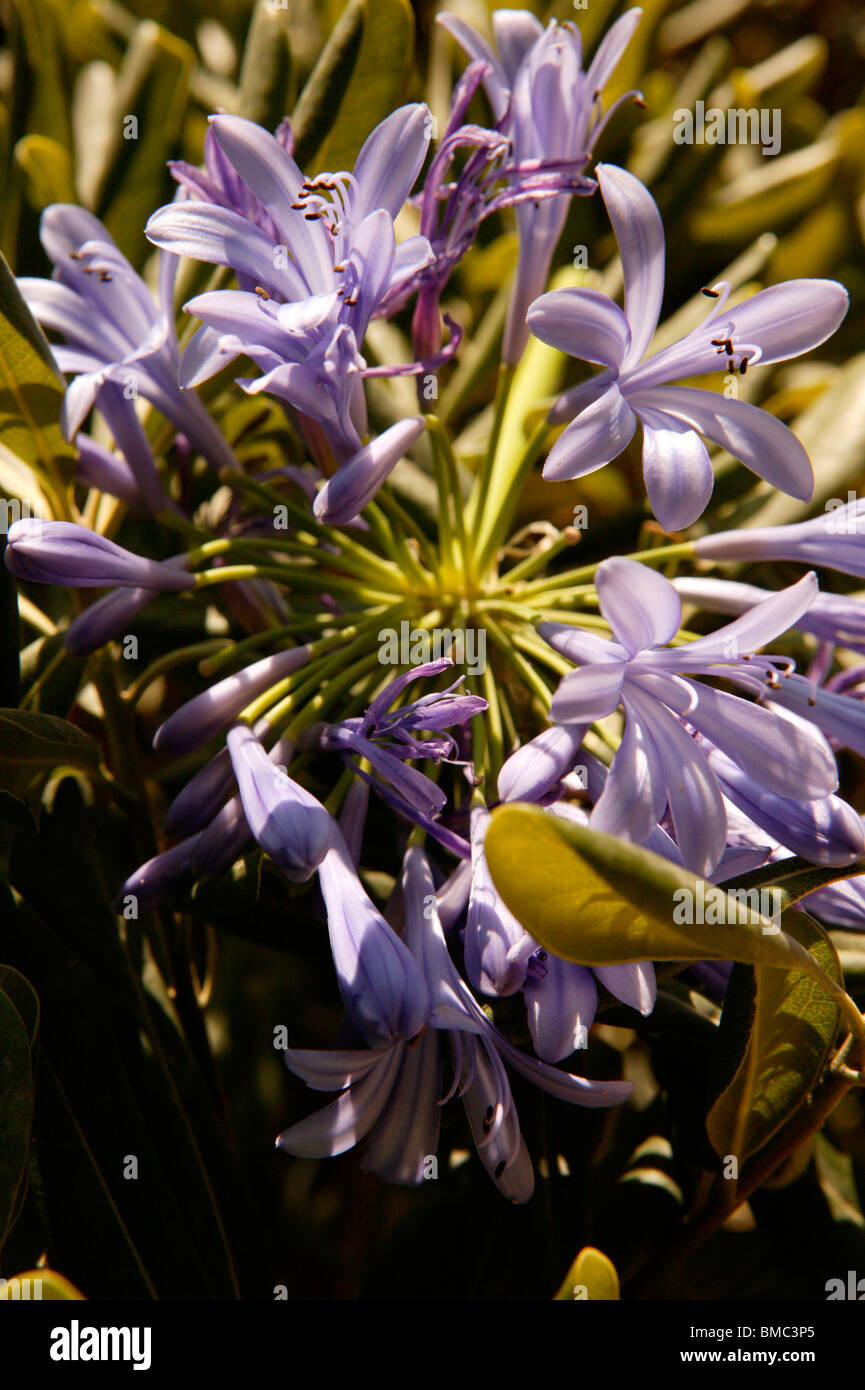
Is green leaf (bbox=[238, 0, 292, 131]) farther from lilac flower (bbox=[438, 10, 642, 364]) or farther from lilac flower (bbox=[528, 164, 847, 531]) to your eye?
lilac flower (bbox=[528, 164, 847, 531])

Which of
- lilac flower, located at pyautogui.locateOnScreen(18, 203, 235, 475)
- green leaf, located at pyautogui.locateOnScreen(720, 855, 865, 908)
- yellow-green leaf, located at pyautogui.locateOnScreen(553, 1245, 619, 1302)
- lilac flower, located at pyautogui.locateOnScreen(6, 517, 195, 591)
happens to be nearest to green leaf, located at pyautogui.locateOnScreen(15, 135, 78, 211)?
lilac flower, located at pyautogui.locateOnScreen(18, 203, 235, 475)

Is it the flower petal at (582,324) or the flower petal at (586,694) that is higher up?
the flower petal at (582,324)

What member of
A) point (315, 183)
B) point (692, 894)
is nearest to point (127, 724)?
point (315, 183)

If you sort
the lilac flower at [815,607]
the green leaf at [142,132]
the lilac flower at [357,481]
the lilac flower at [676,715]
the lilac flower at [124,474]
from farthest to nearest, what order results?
the green leaf at [142,132] → the lilac flower at [124,474] → the lilac flower at [815,607] → the lilac flower at [357,481] → the lilac flower at [676,715]

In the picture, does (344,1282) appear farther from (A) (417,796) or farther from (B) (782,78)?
(B) (782,78)

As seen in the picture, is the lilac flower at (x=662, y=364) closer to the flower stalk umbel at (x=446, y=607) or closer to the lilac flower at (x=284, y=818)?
the flower stalk umbel at (x=446, y=607)

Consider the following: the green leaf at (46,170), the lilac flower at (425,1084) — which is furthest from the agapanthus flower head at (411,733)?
the green leaf at (46,170)
